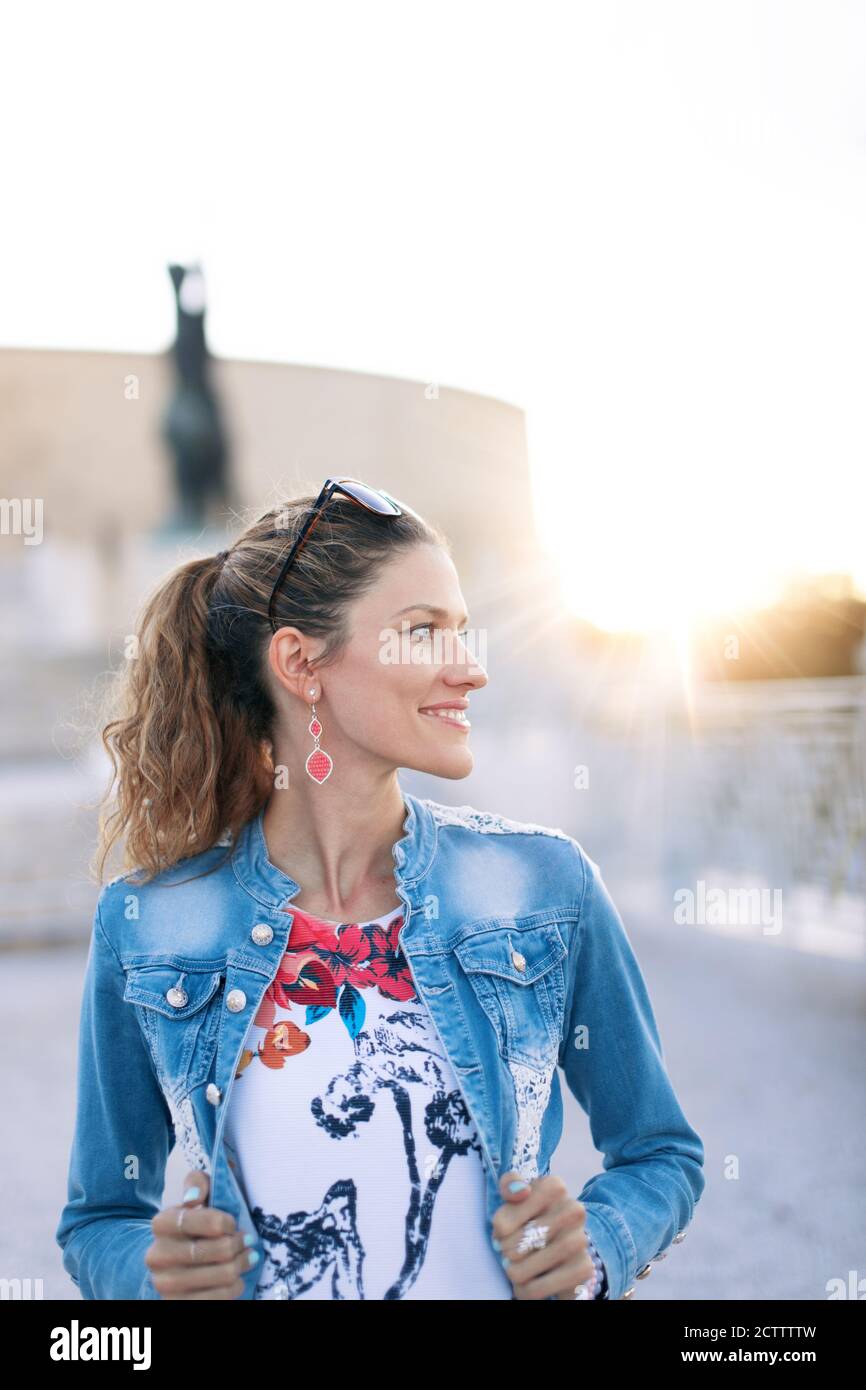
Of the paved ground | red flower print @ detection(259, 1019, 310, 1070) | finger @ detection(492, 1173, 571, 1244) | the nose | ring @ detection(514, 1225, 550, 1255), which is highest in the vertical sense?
the nose

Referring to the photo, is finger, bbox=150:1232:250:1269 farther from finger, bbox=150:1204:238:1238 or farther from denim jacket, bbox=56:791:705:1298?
denim jacket, bbox=56:791:705:1298

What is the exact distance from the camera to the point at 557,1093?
157 centimetres

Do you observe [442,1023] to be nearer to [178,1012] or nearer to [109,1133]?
[178,1012]

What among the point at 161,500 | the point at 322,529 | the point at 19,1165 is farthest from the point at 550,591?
the point at 322,529

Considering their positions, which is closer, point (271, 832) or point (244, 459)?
point (271, 832)

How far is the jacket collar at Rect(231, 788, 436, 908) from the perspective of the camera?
1.56 meters

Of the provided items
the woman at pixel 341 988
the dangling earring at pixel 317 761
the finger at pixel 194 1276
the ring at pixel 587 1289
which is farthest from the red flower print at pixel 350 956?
the ring at pixel 587 1289

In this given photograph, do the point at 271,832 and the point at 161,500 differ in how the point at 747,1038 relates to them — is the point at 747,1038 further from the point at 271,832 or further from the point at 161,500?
the point at 161,500

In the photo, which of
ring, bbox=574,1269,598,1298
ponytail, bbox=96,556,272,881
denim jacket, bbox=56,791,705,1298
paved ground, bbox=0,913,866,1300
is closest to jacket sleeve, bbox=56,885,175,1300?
denim jacket, bbox=56,791,705,1298

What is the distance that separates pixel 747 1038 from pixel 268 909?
14.7ft

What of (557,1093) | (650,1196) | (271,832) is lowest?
(650,1196)

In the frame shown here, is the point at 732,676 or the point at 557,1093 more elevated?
the point at 732,676

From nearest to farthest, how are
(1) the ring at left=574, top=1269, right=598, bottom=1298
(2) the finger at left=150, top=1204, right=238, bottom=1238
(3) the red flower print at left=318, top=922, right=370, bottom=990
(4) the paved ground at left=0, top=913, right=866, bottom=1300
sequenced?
(2) the finger at left=150, top=1204, right=238, bottom=1238 → (1) the ring at left=574, top=1269, right=598, bottom=1298 → (3) the red flower print at left=318, top=922, right=370, bottom=990 → (4) the paved ground at left=0, top=913, right=866, bottom=1300

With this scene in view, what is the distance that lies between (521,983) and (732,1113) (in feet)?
11.2
